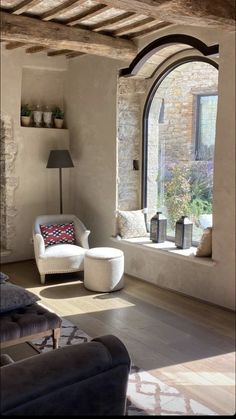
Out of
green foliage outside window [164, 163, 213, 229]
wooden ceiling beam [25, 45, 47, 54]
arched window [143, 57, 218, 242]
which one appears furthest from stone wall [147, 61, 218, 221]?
wooden ceiling beam [25, 45, 47, 54]

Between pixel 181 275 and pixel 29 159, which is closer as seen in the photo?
pixel 181 275

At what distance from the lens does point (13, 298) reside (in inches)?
120

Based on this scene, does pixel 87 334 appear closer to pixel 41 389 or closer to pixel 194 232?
pixel 194 232

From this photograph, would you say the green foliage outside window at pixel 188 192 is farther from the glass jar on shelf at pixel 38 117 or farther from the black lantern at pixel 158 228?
the glass jar on shelf at pixel 38 117

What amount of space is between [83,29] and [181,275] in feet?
9.64

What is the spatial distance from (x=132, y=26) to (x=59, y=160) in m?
2.03

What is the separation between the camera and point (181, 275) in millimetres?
4711

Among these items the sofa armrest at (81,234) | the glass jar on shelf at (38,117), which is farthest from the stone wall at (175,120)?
the glass jar on shelf at (38,117)

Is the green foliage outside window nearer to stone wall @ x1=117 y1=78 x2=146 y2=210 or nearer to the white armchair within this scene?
stone wall @ x1=117 y1=78 x2=146 y2=210

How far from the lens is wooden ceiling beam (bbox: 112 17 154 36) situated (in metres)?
4.43

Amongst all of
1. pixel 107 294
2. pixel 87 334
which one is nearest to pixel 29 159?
pixel 107 294

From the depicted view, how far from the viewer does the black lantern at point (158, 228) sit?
521 centimetres

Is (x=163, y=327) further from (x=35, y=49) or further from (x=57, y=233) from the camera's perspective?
(x=35, y=49)

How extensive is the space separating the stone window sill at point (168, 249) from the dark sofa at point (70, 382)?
2932mm
